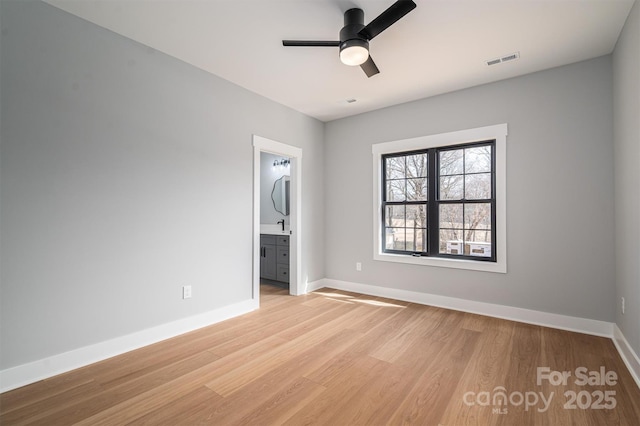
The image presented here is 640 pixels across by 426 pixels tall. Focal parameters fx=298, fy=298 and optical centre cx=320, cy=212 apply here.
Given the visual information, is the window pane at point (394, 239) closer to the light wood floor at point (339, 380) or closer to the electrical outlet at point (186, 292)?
the light wood floor at point (339, 380)

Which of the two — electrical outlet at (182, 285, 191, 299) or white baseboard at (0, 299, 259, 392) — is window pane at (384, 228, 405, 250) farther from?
electrical outlet at (182, 285, 191, 299)

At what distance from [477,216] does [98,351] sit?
13.5 ft

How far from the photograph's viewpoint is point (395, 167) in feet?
14.5

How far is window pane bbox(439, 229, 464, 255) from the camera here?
3.82 m

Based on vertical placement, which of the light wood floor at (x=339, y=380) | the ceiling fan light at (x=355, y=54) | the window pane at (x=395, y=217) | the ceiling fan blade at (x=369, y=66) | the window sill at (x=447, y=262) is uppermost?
the ceiling fan blade at (x=369, y=66)

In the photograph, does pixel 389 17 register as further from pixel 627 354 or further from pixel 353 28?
pixel 627 354

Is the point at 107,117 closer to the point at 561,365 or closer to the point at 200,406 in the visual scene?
the point at 200,406

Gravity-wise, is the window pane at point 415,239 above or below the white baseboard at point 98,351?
above

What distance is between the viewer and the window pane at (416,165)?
4129 mm

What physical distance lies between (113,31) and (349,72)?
7.27ft

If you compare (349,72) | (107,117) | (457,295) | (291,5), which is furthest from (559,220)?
(107,117)

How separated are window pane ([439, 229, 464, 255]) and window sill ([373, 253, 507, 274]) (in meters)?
0.15

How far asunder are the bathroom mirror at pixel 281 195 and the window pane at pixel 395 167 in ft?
5.94

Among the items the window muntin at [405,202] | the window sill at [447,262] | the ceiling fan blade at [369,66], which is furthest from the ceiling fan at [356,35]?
the window sill at [447,262]
